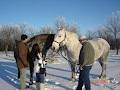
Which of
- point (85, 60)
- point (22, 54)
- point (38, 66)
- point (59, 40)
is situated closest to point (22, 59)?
point (22, 54)

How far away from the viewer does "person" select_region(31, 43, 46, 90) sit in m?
8.15

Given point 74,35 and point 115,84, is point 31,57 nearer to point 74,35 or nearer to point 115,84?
point 74,35

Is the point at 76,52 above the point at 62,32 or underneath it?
underneath

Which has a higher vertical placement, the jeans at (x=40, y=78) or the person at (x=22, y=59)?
the person at (x=22, y=59)

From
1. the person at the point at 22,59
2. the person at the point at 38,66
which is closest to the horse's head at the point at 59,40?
the person at the point at 38,66

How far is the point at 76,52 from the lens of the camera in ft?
28.9

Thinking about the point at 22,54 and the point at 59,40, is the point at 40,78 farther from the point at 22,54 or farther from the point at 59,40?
the point at 59,40

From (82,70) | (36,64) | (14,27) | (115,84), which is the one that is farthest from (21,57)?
(14,27)

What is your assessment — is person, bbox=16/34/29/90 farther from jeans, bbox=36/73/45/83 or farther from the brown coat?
jeans, bbox=36/73/45/83

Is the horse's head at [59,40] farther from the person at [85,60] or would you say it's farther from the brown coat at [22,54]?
the person at [85,60]

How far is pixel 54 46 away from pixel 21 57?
3.81ft

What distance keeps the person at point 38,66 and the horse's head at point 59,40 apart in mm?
640

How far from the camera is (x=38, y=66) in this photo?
862 cm

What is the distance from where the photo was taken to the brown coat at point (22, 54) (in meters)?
8.07
